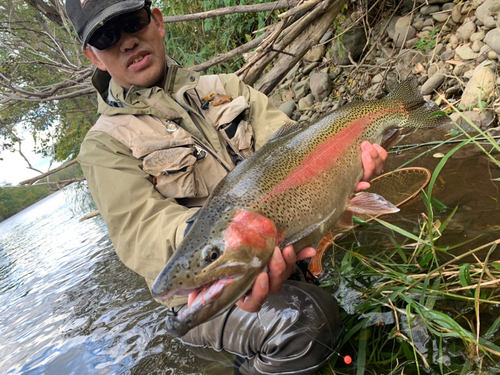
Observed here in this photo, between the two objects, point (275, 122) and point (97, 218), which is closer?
point (275, 122)

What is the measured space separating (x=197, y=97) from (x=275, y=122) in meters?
0.76

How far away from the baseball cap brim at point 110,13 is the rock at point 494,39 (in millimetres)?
4260

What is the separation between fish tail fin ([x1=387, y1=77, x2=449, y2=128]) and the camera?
103 inches

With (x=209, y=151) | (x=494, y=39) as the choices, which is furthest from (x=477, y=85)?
(x=209, y=151)

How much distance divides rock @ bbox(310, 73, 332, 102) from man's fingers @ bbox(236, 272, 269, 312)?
6.53 m

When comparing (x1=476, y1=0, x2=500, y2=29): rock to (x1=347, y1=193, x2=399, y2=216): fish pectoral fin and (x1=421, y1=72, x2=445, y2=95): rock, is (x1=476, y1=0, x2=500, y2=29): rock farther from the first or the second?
(x1=347, y1=193, x2=399, y2=216): fish pectoral fin

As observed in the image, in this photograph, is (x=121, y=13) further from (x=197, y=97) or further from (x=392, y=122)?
(x=392, y=122)

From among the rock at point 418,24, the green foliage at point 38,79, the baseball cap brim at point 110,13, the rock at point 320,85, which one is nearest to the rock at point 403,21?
the rock at point 418,24

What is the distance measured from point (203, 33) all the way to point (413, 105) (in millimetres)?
7140

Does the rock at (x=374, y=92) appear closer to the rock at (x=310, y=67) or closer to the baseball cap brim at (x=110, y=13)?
the rock at (x=310, y=67)

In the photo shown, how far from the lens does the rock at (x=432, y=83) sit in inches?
205

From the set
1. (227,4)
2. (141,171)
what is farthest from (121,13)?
(227,4)

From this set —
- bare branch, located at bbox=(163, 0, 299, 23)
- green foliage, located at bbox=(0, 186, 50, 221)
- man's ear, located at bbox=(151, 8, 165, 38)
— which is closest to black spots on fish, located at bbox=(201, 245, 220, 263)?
man's ear, located at bbox=(151, 8, 165, 38)

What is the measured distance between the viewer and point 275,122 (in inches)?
128
